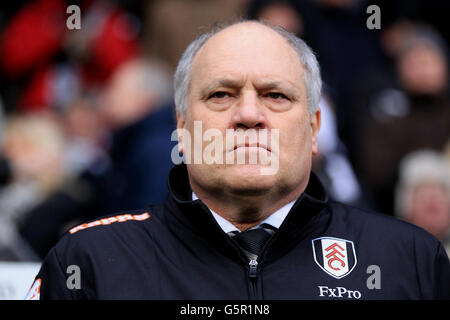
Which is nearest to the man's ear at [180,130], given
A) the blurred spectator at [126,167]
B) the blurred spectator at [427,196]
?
the blurred spectator at [126,167]

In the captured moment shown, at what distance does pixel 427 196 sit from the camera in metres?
5.99

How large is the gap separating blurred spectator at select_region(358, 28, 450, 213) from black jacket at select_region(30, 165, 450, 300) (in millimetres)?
3261

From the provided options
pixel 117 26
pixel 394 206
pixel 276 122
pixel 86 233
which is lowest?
pixel 394 206

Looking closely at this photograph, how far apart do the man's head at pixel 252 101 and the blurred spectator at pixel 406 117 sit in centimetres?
324

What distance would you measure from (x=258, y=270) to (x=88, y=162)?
3991 millimetres

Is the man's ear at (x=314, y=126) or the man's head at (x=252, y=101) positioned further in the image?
the man's ear at (x=314, y=126)

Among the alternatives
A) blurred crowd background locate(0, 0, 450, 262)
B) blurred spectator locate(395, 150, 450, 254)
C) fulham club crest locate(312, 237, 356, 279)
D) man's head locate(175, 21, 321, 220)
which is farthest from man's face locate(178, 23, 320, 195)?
blurred spectator locate(395, 150, 450, 254)

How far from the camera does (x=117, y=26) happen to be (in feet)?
28.9

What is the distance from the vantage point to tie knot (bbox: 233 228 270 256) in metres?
3.26

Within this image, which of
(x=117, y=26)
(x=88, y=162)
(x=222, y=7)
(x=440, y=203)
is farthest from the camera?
(x=117, y=26)

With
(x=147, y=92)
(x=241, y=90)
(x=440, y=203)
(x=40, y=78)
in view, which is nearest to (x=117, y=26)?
(x=40, y=78)

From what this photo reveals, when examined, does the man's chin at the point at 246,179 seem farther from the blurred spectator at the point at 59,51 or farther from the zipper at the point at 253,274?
the blurred spectator at the point at 59,51

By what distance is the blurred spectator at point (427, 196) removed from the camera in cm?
591
